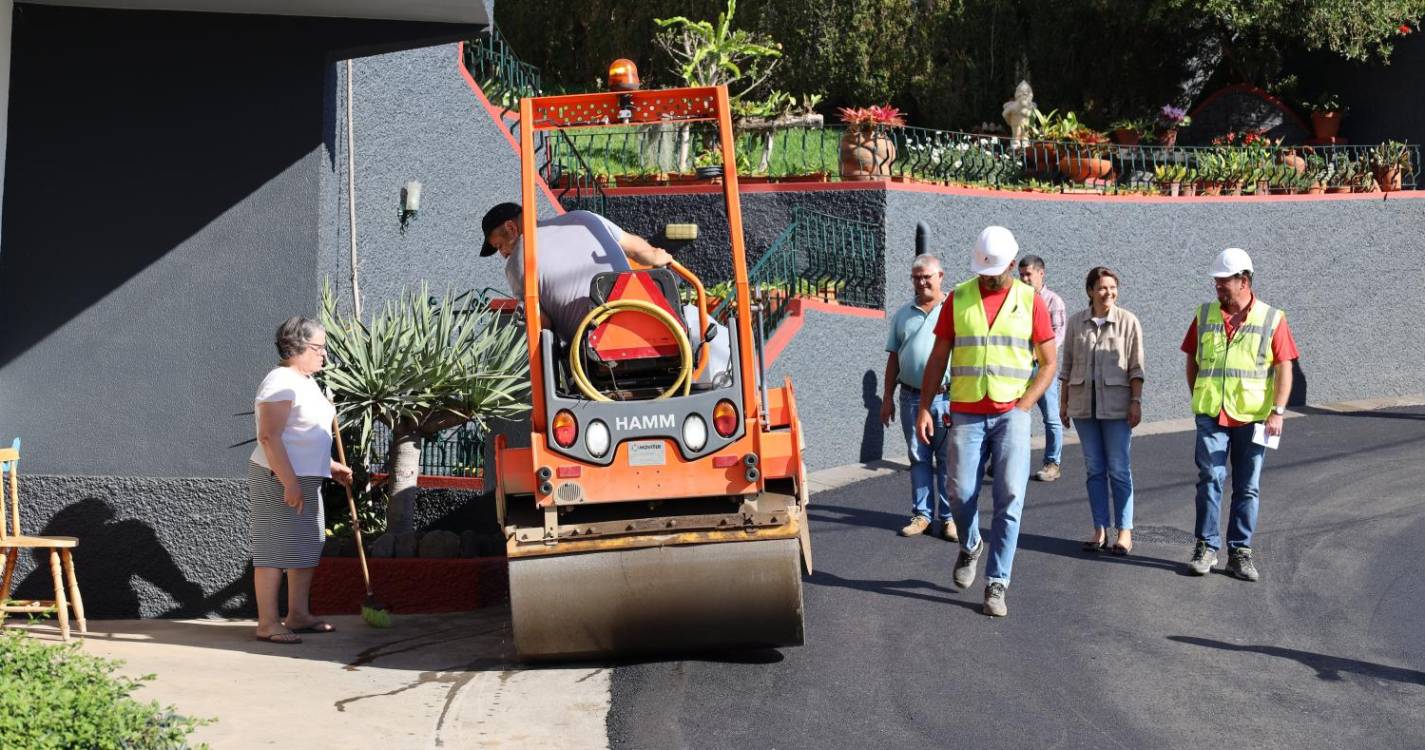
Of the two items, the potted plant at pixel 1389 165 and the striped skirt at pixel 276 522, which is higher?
the potted plant at pixel 1389 165

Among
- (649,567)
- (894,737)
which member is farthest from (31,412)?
(894,737)

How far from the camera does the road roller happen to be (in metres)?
6.88

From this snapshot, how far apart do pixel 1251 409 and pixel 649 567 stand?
3844 mm

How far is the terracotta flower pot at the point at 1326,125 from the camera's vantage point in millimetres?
20844

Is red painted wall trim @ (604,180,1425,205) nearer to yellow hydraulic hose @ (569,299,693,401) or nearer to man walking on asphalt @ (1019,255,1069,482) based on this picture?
man walking on asphalt @ (1019,255,1069,482)

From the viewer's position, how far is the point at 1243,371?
29.0 ft

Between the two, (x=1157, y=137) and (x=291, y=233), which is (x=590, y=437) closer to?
(x=291, y=233)

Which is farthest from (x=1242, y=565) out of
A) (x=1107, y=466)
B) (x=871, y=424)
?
(x=871, y=424)

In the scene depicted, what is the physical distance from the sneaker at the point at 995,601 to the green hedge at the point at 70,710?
13.1 ft

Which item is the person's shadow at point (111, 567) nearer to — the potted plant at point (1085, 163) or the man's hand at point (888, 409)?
the man's hand at point (888, 409)

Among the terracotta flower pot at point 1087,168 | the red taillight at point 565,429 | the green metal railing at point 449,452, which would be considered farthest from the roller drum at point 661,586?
the terracotta flower pot at point 1087,168

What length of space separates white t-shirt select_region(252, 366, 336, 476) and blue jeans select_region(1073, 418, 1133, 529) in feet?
14.3

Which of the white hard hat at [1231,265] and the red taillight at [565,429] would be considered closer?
the red taillight at [565,429]

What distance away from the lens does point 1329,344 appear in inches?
663
